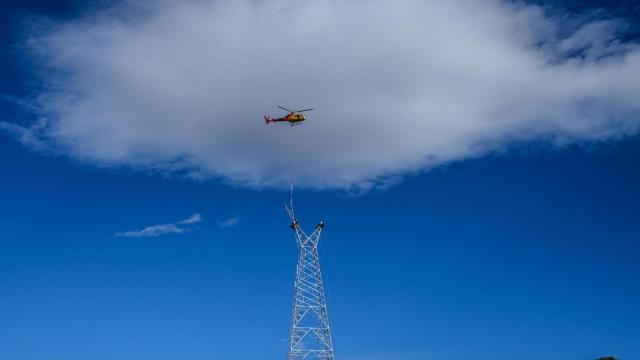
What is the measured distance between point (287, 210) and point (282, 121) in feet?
Answer: 75.4

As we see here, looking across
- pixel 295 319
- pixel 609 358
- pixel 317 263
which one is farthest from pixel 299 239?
pixel 609 358

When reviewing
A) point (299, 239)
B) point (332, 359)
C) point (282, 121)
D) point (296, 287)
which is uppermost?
point (282, 121)

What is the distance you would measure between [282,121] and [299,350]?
56830mm

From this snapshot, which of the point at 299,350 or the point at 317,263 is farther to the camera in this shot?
the point at 317,263

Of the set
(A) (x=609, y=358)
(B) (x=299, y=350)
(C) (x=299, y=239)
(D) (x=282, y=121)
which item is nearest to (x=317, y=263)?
(C) (x=299, y=239)

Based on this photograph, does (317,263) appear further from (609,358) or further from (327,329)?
(609,358)

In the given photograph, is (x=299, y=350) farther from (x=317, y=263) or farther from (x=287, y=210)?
(x=287, y=210)

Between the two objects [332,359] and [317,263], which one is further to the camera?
[317,263]

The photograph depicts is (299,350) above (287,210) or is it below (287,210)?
below

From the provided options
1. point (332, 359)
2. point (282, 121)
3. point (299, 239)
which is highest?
point (282, 121)

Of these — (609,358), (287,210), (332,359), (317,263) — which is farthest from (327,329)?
(609,358)

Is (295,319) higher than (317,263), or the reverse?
(317,263)

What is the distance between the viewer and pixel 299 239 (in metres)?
167

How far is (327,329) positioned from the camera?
156 metres
